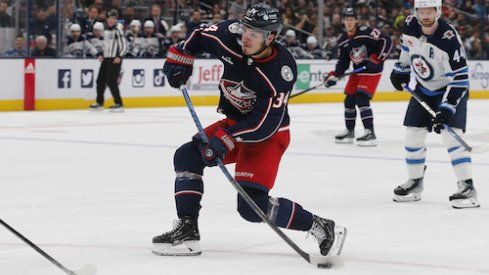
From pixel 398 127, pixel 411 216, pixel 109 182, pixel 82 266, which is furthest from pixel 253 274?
pixel 398 127

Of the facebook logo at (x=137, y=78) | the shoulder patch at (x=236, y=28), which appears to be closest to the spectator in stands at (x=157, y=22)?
the facebook logo at (x=137, y=78)

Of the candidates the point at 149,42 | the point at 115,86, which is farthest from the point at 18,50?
the point at 149,42

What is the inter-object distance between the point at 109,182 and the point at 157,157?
5.94 feet

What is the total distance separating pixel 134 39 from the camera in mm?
16891

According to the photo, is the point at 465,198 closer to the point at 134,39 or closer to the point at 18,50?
the point at 18,50

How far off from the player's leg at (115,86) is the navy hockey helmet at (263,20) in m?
10.9

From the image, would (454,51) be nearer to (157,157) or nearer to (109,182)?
(109,182)

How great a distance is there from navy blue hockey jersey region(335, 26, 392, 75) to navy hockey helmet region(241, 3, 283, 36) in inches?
253

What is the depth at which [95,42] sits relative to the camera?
1620 cm

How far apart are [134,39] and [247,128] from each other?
12388 mm

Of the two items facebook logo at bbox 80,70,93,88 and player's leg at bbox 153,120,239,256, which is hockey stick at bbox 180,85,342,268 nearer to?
player's leg at bbox 153,120,239,256

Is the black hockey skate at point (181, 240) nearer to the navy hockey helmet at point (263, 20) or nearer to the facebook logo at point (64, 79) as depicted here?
the navy hockey helmet at point (263, 20)

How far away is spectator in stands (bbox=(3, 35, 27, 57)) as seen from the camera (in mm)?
15250

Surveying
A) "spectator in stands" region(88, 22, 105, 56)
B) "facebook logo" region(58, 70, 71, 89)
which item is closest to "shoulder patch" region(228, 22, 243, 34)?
"facebook logo" region(58, 70, 71, 89)
